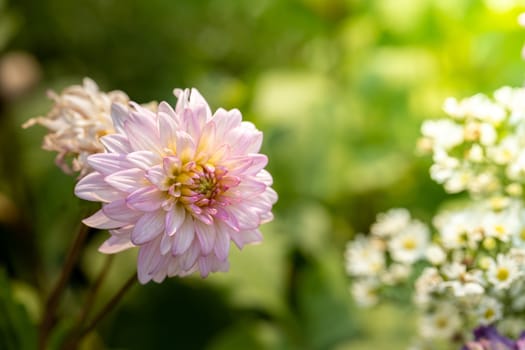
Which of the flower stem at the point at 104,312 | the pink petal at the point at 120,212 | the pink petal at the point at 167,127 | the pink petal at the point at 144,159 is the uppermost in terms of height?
the pink petal at the point at 167,127

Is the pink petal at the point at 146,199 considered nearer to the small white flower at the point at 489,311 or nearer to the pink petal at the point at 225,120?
the pink petal at the point at 225,120

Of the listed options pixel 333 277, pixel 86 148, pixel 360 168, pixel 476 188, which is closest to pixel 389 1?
pixel 360 168

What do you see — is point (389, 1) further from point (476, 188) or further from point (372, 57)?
point (476, 188)

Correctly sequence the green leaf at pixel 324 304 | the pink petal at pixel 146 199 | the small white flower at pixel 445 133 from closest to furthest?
the pink petal at pixel 146 199
the small white flower at pixel 445 133
the green leaf at pixel 324 304

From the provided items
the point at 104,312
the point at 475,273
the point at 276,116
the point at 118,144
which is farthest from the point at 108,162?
the point at 276,116

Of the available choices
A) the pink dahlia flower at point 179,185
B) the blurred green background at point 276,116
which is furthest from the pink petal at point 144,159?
the blurred green background at point 276,116

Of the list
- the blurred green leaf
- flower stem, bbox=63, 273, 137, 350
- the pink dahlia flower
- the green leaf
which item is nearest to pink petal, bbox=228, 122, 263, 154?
the pink dahlia flower
